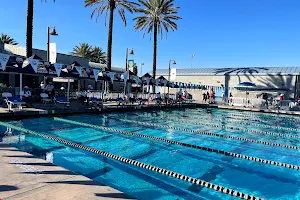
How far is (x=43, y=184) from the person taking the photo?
374 cm

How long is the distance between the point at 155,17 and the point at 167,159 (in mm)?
23692

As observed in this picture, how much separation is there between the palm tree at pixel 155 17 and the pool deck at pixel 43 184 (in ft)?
75.6

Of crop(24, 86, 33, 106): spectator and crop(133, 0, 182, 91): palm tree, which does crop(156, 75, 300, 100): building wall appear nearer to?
crop(133, 0, 182, 91): palm tree

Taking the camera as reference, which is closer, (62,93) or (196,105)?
(62,93)

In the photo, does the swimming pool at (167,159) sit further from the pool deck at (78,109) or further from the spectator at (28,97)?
the spectator at (28,97)

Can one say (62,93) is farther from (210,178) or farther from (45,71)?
(210,178)

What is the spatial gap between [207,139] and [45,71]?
9360 mm

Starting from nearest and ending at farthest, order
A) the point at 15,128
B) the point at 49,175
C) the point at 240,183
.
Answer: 1. the point at 49,175
2. the point at 240,183
3. the point at 15,128

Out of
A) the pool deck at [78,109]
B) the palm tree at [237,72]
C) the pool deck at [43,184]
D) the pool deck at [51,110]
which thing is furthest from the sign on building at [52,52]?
the palm tree at [237,72]

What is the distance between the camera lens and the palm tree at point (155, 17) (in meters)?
27.7

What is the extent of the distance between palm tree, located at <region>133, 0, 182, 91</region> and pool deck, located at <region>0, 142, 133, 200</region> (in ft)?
75.6

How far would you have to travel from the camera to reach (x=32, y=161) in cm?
484

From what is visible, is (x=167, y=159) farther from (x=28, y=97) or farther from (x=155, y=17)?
(x=155, y=17)

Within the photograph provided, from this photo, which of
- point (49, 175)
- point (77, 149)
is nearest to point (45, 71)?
point (77, 149)
